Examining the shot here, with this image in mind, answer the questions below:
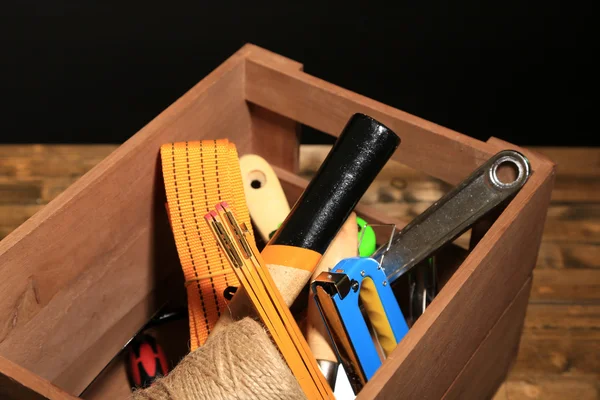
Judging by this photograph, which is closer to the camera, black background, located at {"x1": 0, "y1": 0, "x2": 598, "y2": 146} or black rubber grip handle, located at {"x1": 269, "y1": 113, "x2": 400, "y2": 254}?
black rubber grip handle, located at {"x1": 269, "y1": 113, "x2": 400, "y2": 254}

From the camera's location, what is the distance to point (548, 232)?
1062 millimetres

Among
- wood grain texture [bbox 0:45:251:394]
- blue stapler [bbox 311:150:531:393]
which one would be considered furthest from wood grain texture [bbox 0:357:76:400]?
blue stapler [bbox 311:150:531:393]

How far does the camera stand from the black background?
4.20ft

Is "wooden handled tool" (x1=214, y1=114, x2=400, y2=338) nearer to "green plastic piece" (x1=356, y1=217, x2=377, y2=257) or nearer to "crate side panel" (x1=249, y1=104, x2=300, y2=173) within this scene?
"green plastic piece" (x1=356, y1=217, x2=377, y2=257)

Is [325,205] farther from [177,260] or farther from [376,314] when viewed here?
[177,260]

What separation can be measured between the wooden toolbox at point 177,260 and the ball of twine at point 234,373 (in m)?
0.06

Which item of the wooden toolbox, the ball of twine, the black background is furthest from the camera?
the black background

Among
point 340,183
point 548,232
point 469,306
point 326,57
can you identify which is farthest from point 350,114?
point 326,57

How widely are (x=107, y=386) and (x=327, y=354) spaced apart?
28 centimetres

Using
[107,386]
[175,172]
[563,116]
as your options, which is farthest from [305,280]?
[563,116]

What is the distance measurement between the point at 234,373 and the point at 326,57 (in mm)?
838

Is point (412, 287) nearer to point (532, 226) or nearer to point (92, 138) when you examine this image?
point (532, 226)

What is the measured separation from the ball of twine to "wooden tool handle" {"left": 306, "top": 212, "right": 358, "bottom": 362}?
10 cm

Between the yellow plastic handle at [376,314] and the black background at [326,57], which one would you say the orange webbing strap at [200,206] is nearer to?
the yellow plastic handle at [376,314]
